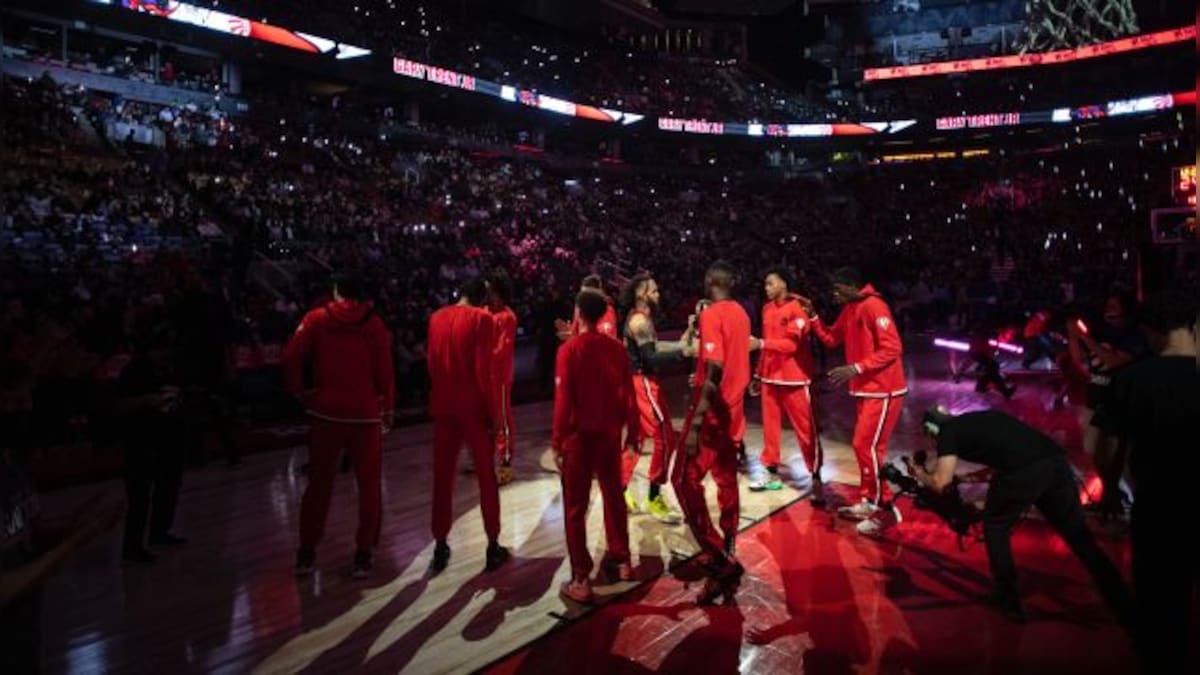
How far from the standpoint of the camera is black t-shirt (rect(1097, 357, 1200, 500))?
3.06 m

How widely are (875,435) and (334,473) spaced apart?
3755mm

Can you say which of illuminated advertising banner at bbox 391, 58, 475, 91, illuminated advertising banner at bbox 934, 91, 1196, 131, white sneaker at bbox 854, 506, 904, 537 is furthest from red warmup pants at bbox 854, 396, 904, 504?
illuminated advertising banner at bbox 934, 91, 1196, 131

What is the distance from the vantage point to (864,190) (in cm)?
3903

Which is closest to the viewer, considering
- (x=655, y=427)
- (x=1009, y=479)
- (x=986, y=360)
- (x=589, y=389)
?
(x=1009, y=479)

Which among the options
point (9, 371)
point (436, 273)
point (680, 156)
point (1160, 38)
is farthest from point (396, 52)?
point (1160, 38)

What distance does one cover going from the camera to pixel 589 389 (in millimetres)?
4293

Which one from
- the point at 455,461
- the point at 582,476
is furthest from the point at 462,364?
the point at 582,476

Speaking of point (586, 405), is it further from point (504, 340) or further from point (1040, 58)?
point (1040, 58)

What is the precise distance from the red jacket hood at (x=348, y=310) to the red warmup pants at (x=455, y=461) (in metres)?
0.80

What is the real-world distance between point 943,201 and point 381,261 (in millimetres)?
28105

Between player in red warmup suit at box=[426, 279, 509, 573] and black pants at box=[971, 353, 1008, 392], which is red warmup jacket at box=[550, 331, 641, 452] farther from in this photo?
black pants at box=[971, 353, 1008, 392]

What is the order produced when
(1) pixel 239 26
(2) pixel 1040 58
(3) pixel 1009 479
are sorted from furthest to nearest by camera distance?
(2) pixel 1040 58 < (1) pixel 239 26 < (3) pixel 1009 479

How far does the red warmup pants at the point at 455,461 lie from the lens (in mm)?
4758

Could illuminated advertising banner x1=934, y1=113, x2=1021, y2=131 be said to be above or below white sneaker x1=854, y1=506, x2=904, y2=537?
above
